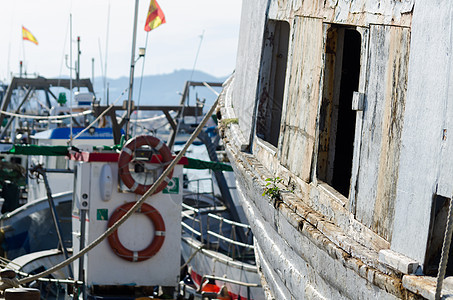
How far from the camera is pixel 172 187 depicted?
10094 mm

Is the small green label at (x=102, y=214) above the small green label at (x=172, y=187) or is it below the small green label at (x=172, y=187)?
below

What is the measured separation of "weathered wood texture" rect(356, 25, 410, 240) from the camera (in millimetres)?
2881

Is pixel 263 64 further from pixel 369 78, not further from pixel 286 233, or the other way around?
pixel 369 78

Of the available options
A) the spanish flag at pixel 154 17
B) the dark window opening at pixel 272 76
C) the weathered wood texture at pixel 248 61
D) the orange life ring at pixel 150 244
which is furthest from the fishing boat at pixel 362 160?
the spanish flag at pixel 154 17

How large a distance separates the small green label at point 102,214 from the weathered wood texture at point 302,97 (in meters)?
5.42

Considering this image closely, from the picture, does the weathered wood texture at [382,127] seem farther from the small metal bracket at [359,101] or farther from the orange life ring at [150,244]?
the orange life ring at [150,244]

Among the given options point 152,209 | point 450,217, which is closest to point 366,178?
point 450,217

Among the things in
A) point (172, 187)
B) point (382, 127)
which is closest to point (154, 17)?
point (172, 187)

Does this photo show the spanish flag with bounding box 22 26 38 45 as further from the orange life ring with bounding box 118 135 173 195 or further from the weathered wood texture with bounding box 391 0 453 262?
the weathered wood texture with bounding box 391 0 453 262

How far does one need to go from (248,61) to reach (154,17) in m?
8.61

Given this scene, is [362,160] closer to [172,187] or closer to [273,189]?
[273,189]

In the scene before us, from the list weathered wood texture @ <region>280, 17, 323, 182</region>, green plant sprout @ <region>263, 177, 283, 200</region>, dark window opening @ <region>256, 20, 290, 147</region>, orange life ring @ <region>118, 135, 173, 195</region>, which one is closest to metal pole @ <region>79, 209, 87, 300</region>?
orange life ring @ <region>118, 135, 173, 195</region>

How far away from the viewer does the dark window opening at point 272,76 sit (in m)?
5.96

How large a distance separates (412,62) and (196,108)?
52.4 feet
